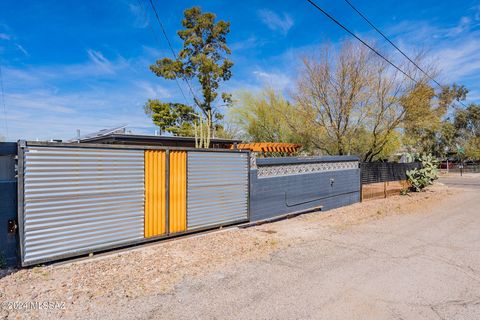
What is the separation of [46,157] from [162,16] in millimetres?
8157

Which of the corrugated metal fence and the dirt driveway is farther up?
the corrugated metal fence

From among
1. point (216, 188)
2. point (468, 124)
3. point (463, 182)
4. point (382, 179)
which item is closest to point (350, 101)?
point (382, 179)

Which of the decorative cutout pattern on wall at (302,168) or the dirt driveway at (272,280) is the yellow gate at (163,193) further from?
the decorative cutout pattern on wall at (302,168)

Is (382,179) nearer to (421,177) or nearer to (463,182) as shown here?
(421,177)

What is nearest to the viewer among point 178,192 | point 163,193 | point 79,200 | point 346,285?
point 346,285

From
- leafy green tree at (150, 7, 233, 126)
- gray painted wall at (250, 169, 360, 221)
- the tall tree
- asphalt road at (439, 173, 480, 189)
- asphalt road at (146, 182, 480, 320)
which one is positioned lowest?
asphalt road at (439, 173, 480, 189)

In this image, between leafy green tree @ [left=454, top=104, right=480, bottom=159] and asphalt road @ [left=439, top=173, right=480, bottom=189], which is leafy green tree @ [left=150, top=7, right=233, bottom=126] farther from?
leafy green tree @ [left=454, top=104, right=480, bottom=159]

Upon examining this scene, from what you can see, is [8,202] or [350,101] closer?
[8,202]

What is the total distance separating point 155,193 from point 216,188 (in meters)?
1.66

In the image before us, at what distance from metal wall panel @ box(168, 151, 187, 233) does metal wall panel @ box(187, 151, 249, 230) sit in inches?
5.3

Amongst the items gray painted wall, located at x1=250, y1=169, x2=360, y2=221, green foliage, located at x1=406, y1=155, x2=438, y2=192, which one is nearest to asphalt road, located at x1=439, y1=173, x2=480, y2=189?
green foliage, located at x1=406, y1=155, x2=438, y2=192

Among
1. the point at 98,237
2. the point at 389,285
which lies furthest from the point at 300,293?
the point at 98,237

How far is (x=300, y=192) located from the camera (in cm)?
966

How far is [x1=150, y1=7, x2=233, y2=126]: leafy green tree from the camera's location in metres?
22.5
